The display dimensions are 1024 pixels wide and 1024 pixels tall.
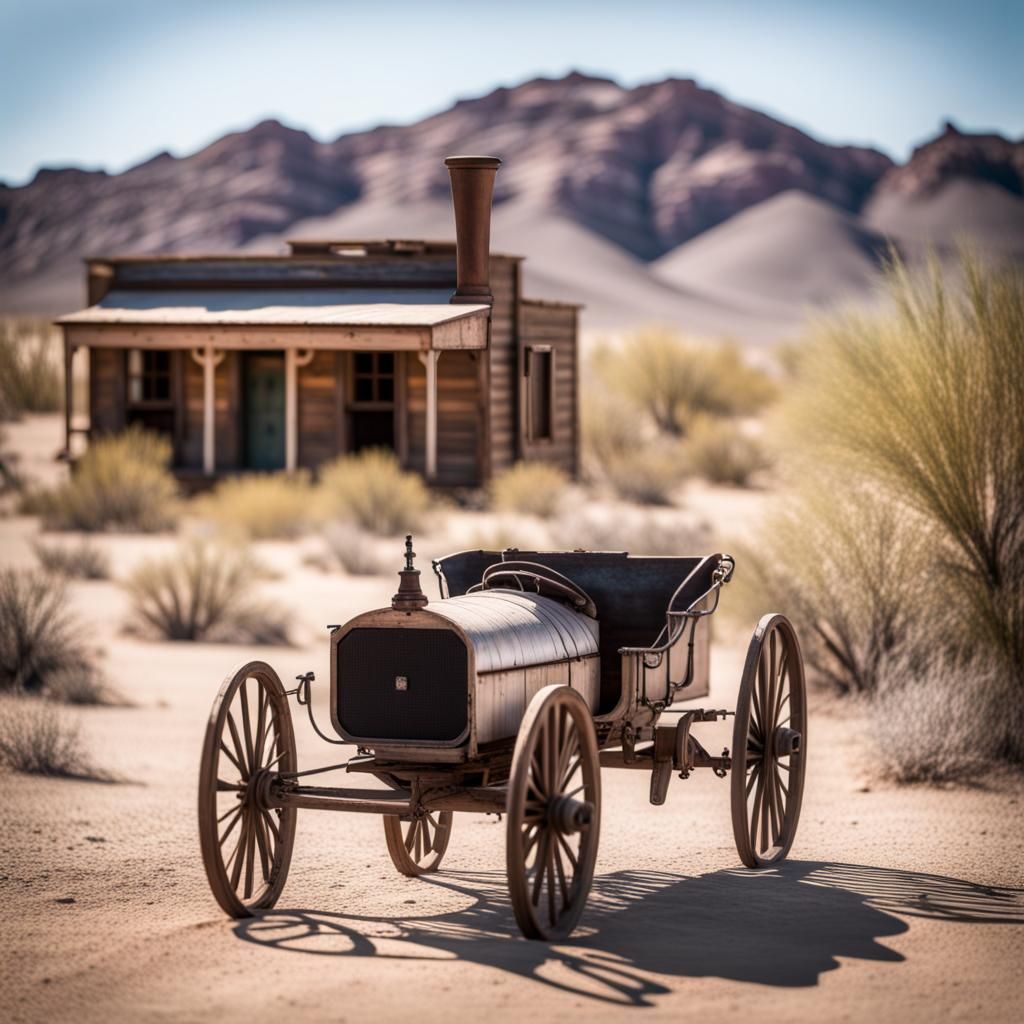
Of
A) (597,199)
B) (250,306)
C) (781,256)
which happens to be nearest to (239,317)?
(250,306)

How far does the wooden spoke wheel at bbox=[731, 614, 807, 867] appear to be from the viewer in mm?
6953

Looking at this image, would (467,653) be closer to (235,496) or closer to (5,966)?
(5,966)

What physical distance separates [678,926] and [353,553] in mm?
13079

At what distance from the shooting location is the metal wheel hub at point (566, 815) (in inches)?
237

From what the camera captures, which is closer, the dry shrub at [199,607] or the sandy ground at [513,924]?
the sandy ground at [513,924]

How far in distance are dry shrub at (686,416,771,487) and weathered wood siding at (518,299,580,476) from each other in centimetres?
281

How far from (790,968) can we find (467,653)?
1.41 meters

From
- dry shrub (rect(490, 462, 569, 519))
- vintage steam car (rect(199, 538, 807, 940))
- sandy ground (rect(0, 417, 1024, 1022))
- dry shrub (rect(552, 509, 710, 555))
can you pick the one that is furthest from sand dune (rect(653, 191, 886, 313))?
vintage steam car (rect(199, 538, 807, 940))

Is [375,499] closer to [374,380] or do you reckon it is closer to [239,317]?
[374,380]

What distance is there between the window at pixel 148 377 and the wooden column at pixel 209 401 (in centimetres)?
130

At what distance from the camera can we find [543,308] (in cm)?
2472

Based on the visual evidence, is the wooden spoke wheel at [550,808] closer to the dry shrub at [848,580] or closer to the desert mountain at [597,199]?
the dry shrub at [848,580]

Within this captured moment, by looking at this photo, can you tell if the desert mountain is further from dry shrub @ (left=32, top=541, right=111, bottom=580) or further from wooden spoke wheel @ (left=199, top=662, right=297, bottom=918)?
wooden spoke wheel @ (left=199, top=662, right=297, bottom=918)

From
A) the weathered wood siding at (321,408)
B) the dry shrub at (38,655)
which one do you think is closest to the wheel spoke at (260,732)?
the dry shrub at (38,655)
